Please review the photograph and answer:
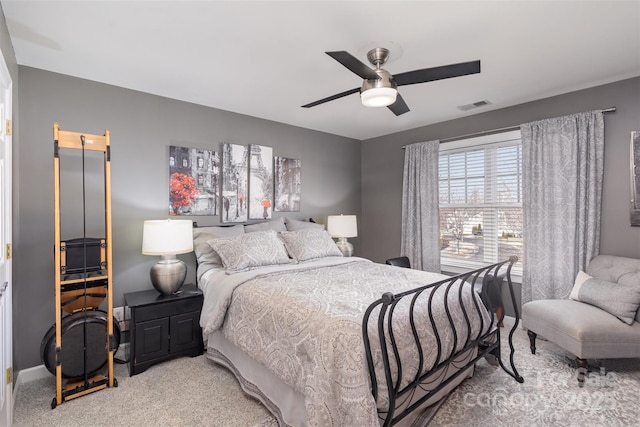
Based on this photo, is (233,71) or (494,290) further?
(494,290)

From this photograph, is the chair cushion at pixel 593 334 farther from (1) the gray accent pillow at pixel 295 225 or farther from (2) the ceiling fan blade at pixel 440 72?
(1) the gray accent pillow at pixel 295 225

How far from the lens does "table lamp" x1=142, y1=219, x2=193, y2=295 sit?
265 centimetres

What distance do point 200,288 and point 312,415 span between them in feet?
6.26

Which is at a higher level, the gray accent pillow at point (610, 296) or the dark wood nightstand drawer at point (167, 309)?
the gray accent pillow at point (610, 296)

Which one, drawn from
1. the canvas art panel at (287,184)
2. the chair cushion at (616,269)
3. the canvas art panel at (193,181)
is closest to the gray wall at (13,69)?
the canvas art panel at (193,181)

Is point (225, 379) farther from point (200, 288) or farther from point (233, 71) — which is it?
point (233, 71)

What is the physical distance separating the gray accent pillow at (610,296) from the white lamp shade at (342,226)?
244 centimetres

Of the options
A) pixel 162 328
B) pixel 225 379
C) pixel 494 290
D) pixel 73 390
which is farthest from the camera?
pixel 494 290

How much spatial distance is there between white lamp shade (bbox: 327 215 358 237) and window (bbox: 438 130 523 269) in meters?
1.26

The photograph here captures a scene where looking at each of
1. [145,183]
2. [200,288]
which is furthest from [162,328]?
[145,183]

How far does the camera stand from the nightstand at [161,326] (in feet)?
8.27

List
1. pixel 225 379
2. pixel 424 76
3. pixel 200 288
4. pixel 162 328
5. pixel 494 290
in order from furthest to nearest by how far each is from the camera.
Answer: pixel 494 290 → pixel 200 288 → pixel 162 328 → pixel 225 379 → pixel 424 76

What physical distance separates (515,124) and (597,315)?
2.14 meters

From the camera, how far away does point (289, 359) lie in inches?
69.1
